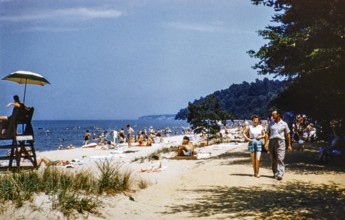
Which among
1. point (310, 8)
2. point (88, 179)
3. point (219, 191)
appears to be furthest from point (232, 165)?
point (88, 179)

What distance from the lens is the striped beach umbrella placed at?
35.8ft

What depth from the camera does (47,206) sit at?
6457mm

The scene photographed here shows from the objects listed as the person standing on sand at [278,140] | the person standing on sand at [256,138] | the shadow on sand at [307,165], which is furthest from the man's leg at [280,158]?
the shadow on sand at [307,165]

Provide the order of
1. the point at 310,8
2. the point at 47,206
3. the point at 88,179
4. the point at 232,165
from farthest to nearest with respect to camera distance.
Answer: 1. the point at 232,165
2. the point at 310,8
3. the point at 88,179
4. the point at 47,206

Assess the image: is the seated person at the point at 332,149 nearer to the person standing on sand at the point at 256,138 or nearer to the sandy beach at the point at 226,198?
the sandy beach at the point at 226,198

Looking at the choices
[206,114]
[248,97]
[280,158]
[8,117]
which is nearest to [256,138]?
[280,158]

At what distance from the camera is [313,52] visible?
13.0m

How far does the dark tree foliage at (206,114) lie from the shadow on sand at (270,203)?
13.9m

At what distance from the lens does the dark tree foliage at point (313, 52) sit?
38.5ft

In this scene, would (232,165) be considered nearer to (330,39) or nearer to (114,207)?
(330,39)

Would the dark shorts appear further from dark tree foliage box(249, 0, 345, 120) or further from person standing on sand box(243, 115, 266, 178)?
dark tree foliage box(249, 0, 345, 120)

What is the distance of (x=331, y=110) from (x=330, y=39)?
4.55m

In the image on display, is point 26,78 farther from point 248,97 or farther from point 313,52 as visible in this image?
point 248,97

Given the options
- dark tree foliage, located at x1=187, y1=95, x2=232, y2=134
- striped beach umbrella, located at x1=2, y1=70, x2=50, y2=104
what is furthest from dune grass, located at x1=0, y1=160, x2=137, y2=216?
dark tree foliage, located at x1=187, y1=95, x2=232, y2=134
